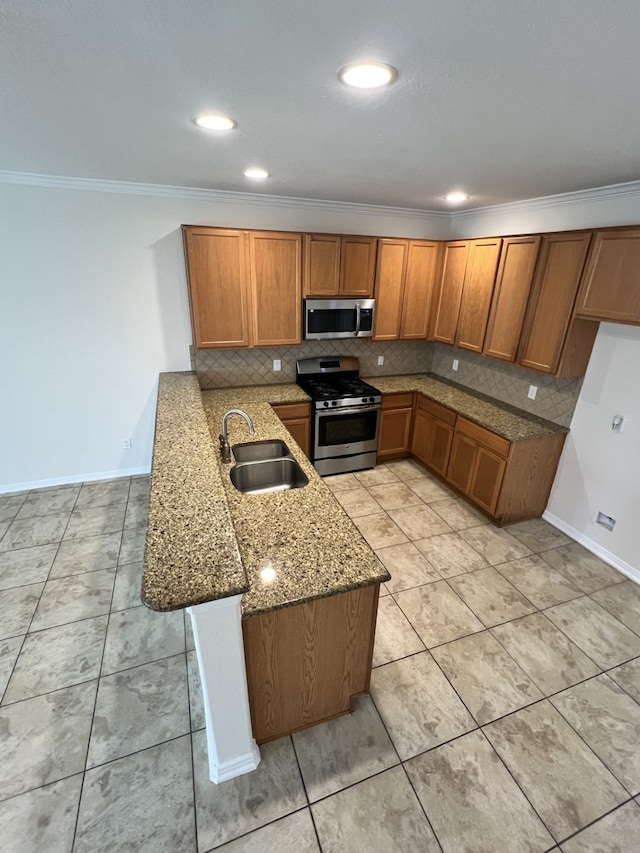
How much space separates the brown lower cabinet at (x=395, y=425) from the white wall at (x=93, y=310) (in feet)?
6.12

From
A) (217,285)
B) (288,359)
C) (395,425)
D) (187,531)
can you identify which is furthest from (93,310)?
(395,425)

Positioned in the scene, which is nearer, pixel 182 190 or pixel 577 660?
pixel 577 660

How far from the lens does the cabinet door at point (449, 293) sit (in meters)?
3.92

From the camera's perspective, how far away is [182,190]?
3.37 meters

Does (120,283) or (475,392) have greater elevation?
(120,283)

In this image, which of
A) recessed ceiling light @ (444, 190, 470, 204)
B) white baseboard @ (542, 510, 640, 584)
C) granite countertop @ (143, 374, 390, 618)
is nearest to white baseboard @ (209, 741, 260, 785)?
granite countertop @ (143, 374, 390, 618)

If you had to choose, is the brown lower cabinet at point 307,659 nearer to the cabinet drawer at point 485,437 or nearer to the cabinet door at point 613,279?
the cabinet drawer at point 485,437

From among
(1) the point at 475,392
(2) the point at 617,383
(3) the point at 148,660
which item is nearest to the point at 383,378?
(1) the point at 475,392

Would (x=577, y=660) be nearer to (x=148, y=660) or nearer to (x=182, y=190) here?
(x=148, y=660)

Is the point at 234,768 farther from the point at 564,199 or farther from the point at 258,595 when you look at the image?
the point at 564,199

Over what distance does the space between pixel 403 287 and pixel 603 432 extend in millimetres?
2311

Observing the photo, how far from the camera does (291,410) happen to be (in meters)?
3.87

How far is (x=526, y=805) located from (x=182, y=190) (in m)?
4.53

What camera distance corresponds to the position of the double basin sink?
8.48 ft
